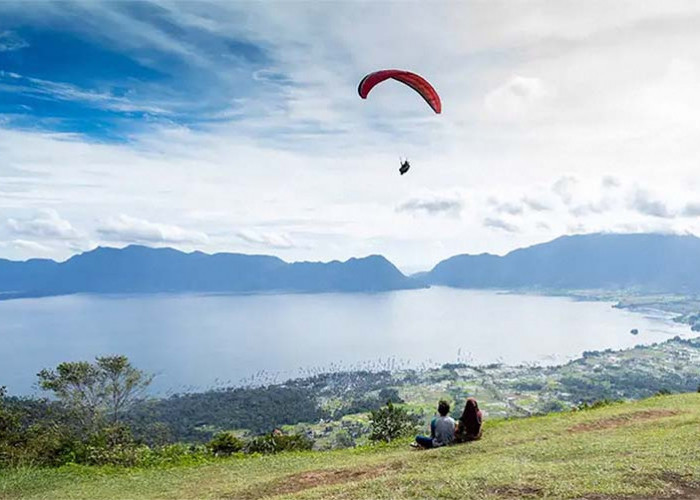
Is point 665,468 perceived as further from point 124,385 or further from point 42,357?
point 42,357

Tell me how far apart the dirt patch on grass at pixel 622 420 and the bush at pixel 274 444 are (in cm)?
890

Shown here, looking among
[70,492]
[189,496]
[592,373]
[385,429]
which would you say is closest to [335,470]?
[189,496]

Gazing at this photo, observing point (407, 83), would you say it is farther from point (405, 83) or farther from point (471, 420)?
point (471, 420)

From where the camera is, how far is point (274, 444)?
56.9ft

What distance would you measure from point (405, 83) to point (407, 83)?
8 cm

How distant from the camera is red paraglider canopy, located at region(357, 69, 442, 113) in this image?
1767cm

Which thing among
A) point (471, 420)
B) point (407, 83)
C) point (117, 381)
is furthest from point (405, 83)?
point (117, 381)

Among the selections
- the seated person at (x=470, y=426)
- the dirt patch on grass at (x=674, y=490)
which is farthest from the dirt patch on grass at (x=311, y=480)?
the dirt patch on grass at (x=674, y=490)

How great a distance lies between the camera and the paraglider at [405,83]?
17.7 m

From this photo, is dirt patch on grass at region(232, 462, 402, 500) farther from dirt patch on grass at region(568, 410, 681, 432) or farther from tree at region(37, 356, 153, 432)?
tree at region(37, 356, 153, 432)

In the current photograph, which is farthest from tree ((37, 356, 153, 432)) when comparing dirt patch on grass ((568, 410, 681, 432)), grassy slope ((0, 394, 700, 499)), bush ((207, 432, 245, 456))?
dirt patch on grass ((568, 410, 681, 432))

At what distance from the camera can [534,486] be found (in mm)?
7910

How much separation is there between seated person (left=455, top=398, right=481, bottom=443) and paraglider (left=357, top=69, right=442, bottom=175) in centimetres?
889

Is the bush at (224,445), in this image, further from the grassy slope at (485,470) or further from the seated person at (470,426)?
the seated person at (470,426)
